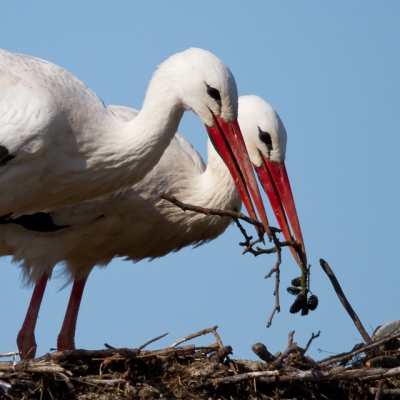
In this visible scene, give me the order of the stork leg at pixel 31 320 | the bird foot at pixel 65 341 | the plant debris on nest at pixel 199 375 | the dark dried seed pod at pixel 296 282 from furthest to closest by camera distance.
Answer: the bird foot at pixel 65 341 → the stork leg at pixel 31 320 → the dark dried seed pod at pixel 296 282 → the plant debris on nest at pixel 199 375

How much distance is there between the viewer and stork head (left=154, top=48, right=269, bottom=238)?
329 inches

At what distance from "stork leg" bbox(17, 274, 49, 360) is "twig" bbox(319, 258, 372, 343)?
2.57 meters

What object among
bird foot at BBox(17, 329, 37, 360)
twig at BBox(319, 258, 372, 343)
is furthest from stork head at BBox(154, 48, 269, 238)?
bird foot at BBox(17, 329, 37, 360)

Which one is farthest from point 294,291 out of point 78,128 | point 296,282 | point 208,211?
point 78,128

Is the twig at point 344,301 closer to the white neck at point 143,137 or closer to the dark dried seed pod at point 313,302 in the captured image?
the dark dried seed pod at point 313,302

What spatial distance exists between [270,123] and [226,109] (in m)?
1.61

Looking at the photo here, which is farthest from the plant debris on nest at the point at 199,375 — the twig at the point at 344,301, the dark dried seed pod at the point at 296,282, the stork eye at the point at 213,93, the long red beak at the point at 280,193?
the stork eye at the point at 213,93

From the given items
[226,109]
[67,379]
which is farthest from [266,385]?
[226,109]

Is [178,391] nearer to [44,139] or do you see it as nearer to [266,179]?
[44,139]

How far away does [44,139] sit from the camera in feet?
26.1

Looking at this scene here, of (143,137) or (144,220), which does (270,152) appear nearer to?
(144,220)

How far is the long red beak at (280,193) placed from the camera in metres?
9.38

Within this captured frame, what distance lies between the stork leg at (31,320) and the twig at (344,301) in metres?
2.57

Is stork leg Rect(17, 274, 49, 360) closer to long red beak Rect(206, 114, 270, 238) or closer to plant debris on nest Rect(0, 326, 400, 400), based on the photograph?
plant debris on nest Rect(0, 326, 400, 400)
